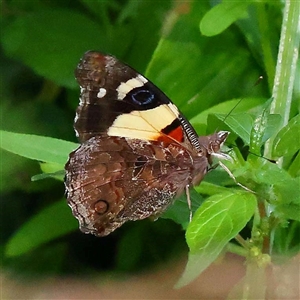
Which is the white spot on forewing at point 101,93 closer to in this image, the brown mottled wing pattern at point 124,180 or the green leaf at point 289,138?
the brown mottled wing pattern at point 124,180

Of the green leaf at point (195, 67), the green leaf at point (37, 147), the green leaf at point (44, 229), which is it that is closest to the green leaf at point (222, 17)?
the green leaf at point (195, 67)


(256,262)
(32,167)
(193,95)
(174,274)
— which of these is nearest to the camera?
(256,262)

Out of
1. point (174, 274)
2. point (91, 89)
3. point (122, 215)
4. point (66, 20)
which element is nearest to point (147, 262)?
point (174, 274)

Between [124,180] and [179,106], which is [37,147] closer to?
[124,180]

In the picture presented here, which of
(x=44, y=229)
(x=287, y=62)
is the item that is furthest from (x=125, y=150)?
(x=44, y=229)

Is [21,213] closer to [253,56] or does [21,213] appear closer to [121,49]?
[121,49]
